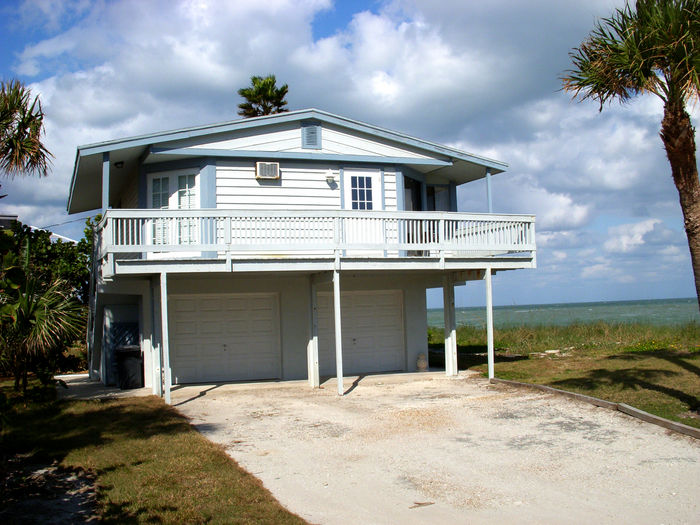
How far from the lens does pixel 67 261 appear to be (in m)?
22.8

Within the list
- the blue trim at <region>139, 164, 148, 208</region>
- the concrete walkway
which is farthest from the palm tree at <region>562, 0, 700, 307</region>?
the blue trim at <region>139, 164, 148, 208</region>

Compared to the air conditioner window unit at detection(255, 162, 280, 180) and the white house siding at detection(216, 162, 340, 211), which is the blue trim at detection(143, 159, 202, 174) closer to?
the white house siding at detection(216, 162, 340, 211)

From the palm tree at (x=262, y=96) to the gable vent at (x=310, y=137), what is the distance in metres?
12.5

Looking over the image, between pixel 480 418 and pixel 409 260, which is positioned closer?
pixel 480 418

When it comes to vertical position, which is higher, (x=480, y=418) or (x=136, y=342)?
(x=136, y=342)

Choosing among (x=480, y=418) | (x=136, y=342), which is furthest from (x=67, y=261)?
(x=480, y=418)

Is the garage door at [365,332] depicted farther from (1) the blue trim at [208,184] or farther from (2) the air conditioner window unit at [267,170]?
(1) the blue trim at [208,184]

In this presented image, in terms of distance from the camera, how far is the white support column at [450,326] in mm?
17219

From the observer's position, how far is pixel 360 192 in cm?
1750

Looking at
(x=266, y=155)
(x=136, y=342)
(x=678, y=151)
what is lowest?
(x=136, y=342)

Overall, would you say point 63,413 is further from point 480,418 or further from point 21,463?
point 480,418

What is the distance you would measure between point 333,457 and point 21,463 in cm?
396

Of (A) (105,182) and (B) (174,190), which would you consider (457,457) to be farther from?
(B) (174,190)

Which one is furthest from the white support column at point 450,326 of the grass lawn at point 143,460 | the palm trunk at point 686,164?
the palm trunk at point 686,164
